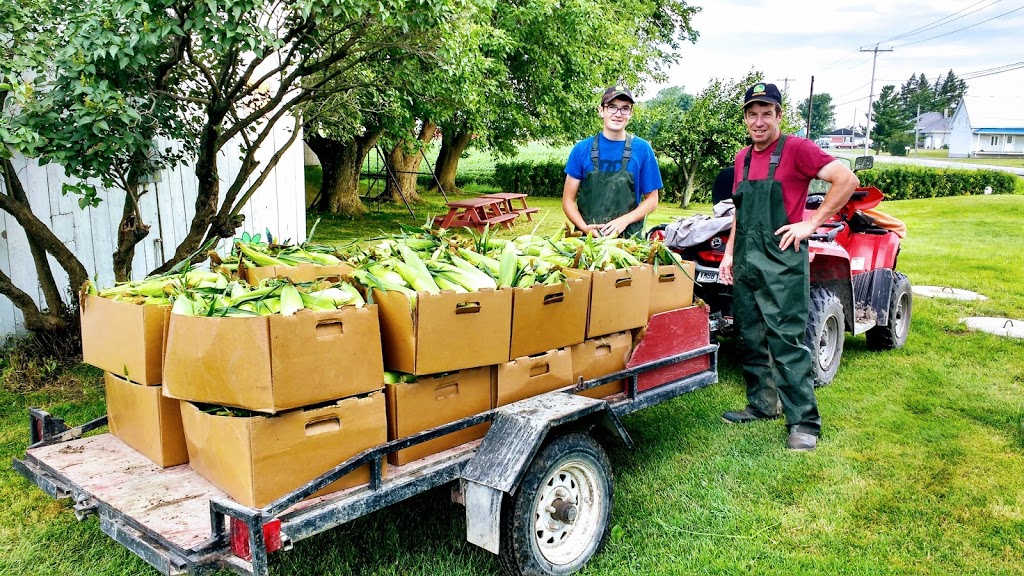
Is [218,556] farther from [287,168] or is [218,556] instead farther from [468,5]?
[287,168]

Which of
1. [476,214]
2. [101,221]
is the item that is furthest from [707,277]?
[476,214]

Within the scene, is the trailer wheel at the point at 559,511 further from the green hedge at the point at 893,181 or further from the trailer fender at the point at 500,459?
the green hedge at the point at 893,181

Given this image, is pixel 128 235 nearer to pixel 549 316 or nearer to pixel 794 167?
pixel 549 316

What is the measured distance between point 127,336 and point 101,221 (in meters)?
4.64

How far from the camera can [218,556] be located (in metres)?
2.46

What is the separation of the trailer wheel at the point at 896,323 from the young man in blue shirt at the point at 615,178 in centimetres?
310

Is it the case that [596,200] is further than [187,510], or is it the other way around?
[596,200]

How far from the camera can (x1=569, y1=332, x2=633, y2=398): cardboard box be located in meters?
3.77

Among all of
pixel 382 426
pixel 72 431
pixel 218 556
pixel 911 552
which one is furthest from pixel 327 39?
pixel 911 552

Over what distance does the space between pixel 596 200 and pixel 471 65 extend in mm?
4621

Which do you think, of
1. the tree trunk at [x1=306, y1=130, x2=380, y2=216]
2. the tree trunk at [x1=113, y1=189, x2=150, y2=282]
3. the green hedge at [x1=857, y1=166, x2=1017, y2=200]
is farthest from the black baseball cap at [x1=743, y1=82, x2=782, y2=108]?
the green hedge at [x1=857, y1=166, x2=1017, y2=200]

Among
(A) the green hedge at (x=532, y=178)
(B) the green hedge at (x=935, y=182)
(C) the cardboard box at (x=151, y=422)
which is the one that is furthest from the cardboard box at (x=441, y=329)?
(B) the green hedge at (x=935, y=182)

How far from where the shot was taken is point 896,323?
7.32 metres

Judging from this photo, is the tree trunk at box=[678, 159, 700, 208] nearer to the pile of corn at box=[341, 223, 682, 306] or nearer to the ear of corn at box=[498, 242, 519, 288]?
the pile of corn at box=[341, 223, 682, 306]
